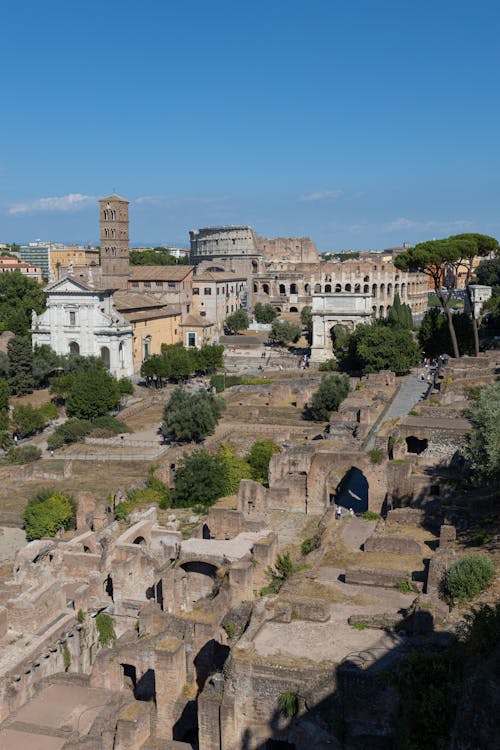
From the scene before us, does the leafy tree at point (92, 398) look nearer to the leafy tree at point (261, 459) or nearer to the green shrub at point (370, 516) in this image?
the leafy tree at point (261, 459)

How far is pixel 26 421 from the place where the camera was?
3788 centimetres

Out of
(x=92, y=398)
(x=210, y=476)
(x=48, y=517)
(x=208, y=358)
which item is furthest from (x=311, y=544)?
(x=208, y=358)

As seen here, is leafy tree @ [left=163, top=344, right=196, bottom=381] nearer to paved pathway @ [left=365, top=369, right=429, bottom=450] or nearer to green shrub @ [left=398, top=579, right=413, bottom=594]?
paved pathway @ [left=365, top=369, right=429, bottom=450]

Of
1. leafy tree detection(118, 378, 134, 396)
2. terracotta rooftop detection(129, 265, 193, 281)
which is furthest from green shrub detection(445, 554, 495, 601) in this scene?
terracotta rooftop detection(129, 265, 193, 281)

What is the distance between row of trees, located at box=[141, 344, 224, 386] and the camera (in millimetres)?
49406

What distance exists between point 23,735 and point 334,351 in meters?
44.7

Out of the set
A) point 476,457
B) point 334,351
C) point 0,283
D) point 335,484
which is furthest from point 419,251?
point 0,283

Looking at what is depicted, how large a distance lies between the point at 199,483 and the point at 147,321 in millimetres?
35386

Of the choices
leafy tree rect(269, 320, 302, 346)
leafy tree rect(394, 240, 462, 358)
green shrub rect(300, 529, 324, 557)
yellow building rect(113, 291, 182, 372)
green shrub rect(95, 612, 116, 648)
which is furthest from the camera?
leafy tree rect(269, 320, 302, 346)

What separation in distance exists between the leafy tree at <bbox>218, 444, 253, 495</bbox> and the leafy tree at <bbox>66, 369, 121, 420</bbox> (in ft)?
40.6

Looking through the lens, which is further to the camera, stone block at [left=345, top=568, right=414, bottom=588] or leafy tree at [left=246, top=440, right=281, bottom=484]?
leafy tree at [left=246, top=440, right=281, bottom=484]

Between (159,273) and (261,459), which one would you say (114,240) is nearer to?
(159,273)

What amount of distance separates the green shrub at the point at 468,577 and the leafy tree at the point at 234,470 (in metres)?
13.5

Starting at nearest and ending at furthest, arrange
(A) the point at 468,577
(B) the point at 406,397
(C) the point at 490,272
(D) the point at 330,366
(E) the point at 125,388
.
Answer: (A) the point at 468,577 → (B) the point at 406,397 → (E) the point at 125,388 → (D) the point at 330,366 → (C) the point at 490,272
